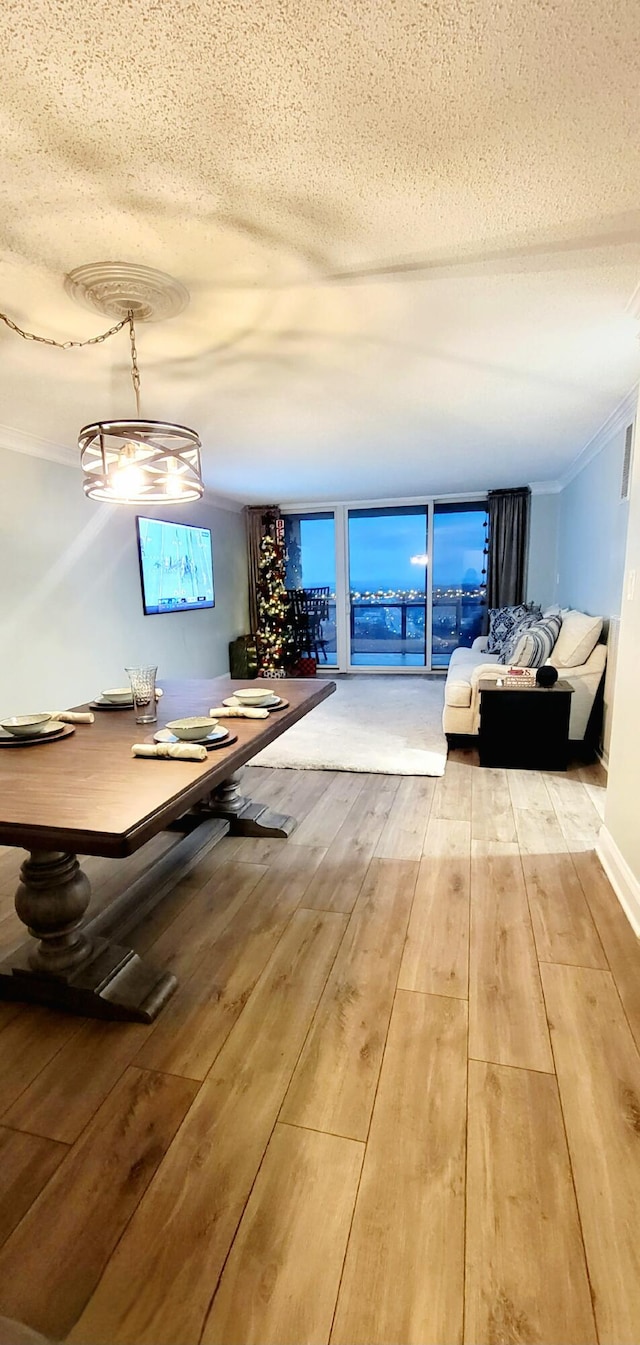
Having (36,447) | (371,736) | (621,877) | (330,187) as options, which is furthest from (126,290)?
(371,736)

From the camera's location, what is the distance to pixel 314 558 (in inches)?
300

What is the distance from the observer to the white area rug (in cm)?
378

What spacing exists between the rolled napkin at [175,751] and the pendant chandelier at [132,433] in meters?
1.13

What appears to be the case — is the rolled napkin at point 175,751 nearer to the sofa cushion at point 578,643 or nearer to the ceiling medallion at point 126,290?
the ceiling medallion at point 126,290

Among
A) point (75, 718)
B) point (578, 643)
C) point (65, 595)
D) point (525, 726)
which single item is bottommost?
point (525, 726)

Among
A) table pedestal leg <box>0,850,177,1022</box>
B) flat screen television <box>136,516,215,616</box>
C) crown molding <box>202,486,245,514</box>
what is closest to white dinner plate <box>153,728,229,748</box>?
table pedestal leg <box>0,850,177,1022</box>

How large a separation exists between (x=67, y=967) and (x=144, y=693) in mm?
936

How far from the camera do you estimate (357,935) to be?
6.53 feet

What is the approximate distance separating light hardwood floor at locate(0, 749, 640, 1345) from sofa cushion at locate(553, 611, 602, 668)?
79.3 inches

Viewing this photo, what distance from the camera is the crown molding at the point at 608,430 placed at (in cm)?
327

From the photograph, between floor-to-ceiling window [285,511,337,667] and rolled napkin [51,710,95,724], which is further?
floor-to-ceiling window [285,511,337,667]

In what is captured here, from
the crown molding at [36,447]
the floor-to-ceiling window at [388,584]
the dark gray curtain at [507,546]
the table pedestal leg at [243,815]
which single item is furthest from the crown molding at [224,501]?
the table pedestal leg at [243,815]

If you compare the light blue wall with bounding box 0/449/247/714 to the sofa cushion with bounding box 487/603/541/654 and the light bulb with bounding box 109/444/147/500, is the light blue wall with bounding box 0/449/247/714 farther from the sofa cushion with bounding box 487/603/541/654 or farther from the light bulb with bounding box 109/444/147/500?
the sofa cushion with bounding box 487/603/541/654

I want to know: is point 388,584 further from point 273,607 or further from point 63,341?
point 63,341
